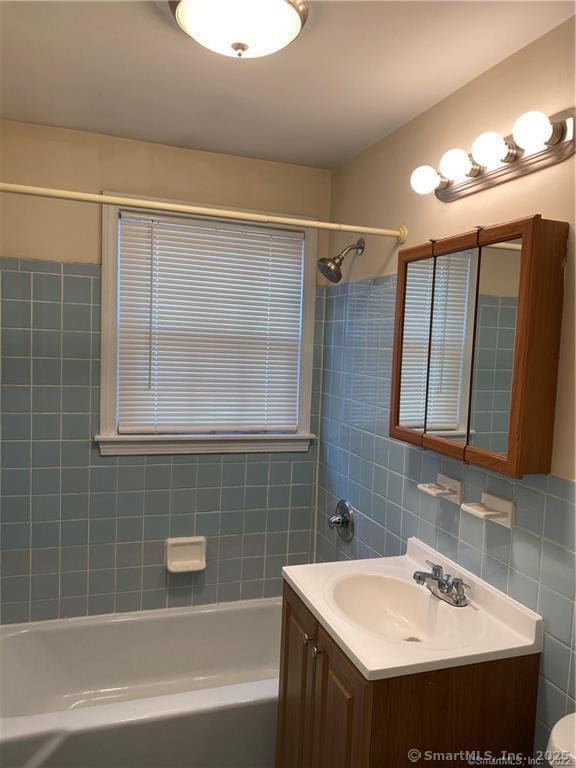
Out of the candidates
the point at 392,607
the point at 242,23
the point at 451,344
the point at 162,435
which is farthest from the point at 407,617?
the point at 242,23

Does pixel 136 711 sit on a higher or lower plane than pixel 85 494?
lower

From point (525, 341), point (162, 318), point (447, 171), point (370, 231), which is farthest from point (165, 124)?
point (525, 341)

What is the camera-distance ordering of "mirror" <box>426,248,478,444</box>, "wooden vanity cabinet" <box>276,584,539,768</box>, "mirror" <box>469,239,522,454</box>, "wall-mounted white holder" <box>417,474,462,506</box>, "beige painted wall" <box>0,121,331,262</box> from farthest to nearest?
"beige painted wall" <box>0,121,331,262</box> → "wall-mounted white holder" <box>417,474,462,506</box> → "mirror" <box>426,248,478,444</box> → "mirror" <box>469,239,522,454</box> → "wooden vanity cabinet" <box>276,584,539,768</box>

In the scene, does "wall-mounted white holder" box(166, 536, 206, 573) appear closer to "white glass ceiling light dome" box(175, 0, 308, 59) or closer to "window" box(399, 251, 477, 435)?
"window" box(399, 251, 477, 435)

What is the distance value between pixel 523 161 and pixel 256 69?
895 mm

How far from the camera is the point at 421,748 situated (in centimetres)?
134

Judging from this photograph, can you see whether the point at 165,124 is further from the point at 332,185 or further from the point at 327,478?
the point at 327,478

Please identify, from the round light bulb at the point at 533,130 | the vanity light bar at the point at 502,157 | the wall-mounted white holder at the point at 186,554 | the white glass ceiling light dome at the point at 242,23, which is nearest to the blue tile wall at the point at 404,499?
the vanity light bar at the point at 502,157

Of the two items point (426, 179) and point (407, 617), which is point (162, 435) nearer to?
point (407, 617)

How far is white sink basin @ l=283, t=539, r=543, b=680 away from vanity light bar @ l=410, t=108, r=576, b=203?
4.01 ft

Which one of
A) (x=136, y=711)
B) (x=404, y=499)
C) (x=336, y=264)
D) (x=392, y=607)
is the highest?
(x=336, y=264)

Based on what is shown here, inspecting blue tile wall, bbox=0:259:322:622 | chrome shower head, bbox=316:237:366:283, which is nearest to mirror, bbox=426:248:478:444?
chrome shower head, bbox=316:237:366:283

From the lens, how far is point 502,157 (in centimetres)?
150

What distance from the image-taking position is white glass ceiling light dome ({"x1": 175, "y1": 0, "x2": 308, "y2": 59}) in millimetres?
1333
